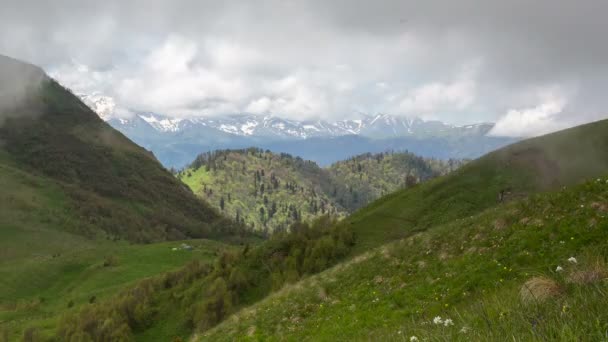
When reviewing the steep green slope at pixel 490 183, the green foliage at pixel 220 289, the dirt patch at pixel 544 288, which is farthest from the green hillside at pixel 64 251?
the dirt patch at pixel 544 288

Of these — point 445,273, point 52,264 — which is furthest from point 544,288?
point 52,264

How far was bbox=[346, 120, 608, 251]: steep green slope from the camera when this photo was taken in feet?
156

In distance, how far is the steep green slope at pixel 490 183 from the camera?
1868 inches

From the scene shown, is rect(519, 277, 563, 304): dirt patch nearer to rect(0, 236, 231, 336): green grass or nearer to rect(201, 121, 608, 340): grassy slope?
rect(201, 121, 608, 340): grassy slope

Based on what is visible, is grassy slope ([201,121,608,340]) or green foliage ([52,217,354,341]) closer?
grassy slope ([201,121,608,340])

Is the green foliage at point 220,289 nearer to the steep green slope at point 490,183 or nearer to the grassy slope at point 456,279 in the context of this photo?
the steep green slope at point 490,183

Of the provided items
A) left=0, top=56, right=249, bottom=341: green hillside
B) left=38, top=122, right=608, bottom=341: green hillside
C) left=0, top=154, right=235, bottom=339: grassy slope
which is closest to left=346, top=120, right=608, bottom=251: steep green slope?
left=38, top=122, right=608, bottom=341: green hillside

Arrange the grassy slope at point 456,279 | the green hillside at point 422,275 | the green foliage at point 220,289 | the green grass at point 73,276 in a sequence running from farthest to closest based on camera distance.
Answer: the green grass at point 73,276 → the green foliage at point 220,289 → the grassy slope at point 456,279 → the green hillside at point 422,275

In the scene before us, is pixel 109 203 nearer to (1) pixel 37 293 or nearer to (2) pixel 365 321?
(1) pixel 37 293

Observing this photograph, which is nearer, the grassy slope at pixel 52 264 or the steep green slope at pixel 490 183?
the steep green slope at pixel 490 183

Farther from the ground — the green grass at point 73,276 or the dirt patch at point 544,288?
the dirt patch at point 544,288

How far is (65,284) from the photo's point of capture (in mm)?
82625

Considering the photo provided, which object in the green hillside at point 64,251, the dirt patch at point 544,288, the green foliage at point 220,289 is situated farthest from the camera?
the green hillside at point 64,251

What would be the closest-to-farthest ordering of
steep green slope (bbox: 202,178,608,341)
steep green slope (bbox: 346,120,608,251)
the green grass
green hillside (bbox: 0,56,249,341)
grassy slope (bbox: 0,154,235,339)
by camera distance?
1. steep green slope (bbox: 202,178,608,341)
2. steep green slope (bbox: 346,120,608,251)
3. the green grass
4. grassy slope (bbox: 0,154,235,339)
5. green hillside (bbox: 0,56,249,341)
